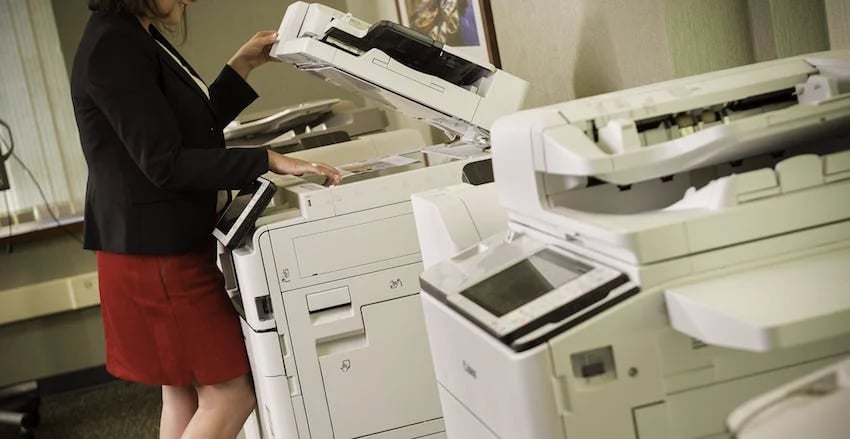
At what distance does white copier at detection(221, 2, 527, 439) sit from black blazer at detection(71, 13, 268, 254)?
0.16 metres

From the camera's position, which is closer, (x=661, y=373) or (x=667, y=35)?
(x=661, y=373)

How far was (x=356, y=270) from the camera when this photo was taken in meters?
2.36

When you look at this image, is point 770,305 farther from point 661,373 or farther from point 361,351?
point 361,351

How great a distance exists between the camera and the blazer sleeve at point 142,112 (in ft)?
7.09

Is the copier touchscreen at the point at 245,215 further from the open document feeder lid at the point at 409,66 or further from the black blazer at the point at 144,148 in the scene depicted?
the open document feeder lid at the point at 409,66

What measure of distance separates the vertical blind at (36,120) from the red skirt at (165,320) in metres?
2.82

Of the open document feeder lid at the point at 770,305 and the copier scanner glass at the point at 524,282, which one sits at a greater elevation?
the copier scanner glass at the point at 524,282

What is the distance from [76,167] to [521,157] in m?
3.94

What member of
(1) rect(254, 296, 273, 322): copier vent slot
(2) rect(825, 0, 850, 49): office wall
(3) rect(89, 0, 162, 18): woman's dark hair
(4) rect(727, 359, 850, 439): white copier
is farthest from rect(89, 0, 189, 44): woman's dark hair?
(4) rect(727, 359, 850, 439): white copier

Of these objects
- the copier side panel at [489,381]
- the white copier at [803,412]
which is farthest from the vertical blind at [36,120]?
the white copier at [803,412]

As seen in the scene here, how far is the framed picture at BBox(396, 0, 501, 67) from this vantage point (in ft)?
10.2

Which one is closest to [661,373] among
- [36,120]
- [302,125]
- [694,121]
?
[694,121]

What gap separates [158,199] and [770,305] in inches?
60.1

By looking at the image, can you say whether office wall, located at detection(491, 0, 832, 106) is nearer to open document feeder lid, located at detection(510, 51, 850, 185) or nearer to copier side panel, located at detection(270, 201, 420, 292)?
open document feeder lid, located at detection(510, 51, 850, 185)
